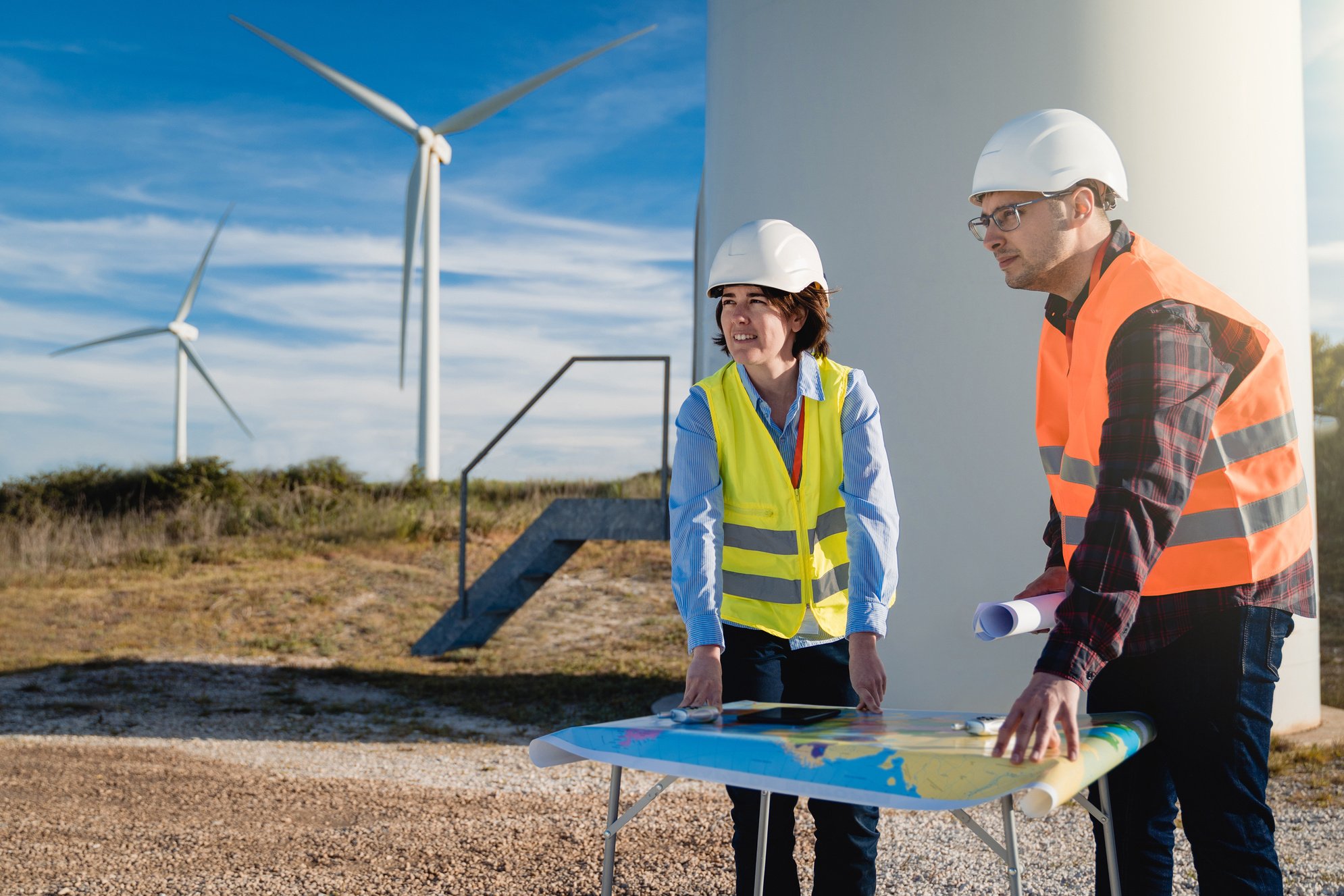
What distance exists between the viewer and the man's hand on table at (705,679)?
245cm

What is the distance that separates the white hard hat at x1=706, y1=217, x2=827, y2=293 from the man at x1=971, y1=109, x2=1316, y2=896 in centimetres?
48

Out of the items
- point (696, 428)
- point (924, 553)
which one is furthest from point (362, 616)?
point (696, 428)

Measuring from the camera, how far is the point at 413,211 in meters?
16.7

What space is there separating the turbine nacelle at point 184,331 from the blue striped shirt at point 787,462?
22870mm

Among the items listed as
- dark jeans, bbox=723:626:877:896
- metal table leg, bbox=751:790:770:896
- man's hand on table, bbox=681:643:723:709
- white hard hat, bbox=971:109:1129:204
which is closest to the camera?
white hard hat, bbox=971:109:1129:204

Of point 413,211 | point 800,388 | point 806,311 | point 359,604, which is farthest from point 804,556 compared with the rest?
point 413,211

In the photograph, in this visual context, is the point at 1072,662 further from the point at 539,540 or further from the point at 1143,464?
the point at 539,540

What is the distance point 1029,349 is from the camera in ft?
21.4

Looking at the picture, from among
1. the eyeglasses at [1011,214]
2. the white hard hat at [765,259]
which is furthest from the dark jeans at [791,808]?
the eyeglasses at [1011,214]

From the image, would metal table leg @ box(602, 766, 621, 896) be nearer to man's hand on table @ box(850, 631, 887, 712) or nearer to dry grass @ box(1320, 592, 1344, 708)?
man's hand on table @ box(850, 631, 887, 712)

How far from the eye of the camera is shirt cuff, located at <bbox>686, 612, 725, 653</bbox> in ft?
8.21

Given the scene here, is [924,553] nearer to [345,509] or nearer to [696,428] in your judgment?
[696,428]

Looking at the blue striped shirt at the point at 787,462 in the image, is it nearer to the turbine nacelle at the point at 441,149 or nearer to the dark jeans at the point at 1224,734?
the dark jeans at the point at 1224,734

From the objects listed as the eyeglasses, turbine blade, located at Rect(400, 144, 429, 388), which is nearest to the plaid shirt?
the eyeglasses
